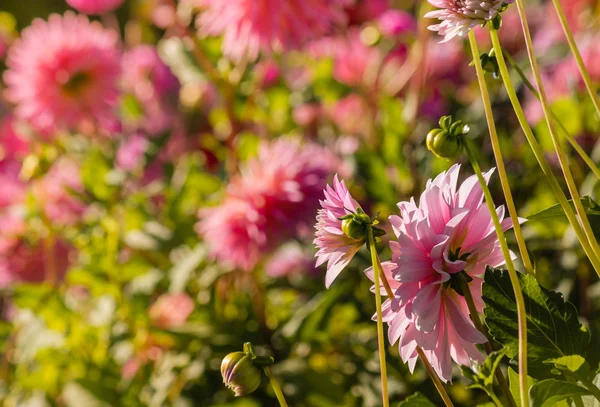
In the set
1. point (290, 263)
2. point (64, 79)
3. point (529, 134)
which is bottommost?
point (290, 263)

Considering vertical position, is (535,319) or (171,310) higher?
(535,319)

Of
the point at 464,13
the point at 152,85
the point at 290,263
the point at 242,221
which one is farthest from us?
the point at 152,85

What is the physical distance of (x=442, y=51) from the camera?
3.10 ft

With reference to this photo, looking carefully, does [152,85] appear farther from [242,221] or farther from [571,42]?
[571,42]

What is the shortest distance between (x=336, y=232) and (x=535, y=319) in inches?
3.4

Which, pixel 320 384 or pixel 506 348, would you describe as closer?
pixel 506 348

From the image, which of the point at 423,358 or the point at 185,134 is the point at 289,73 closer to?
the point at 185,134

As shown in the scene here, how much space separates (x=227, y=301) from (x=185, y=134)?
322mm

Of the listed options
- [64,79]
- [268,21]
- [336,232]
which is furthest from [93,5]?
[336,232]

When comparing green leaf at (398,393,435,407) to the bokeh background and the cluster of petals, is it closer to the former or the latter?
the bokeh background

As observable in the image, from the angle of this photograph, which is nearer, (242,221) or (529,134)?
(529,134)

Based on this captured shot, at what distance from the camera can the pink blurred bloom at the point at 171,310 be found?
0.78m

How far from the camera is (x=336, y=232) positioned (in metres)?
0.29

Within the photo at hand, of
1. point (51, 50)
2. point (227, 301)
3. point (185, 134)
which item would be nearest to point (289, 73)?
point (185, 134)
